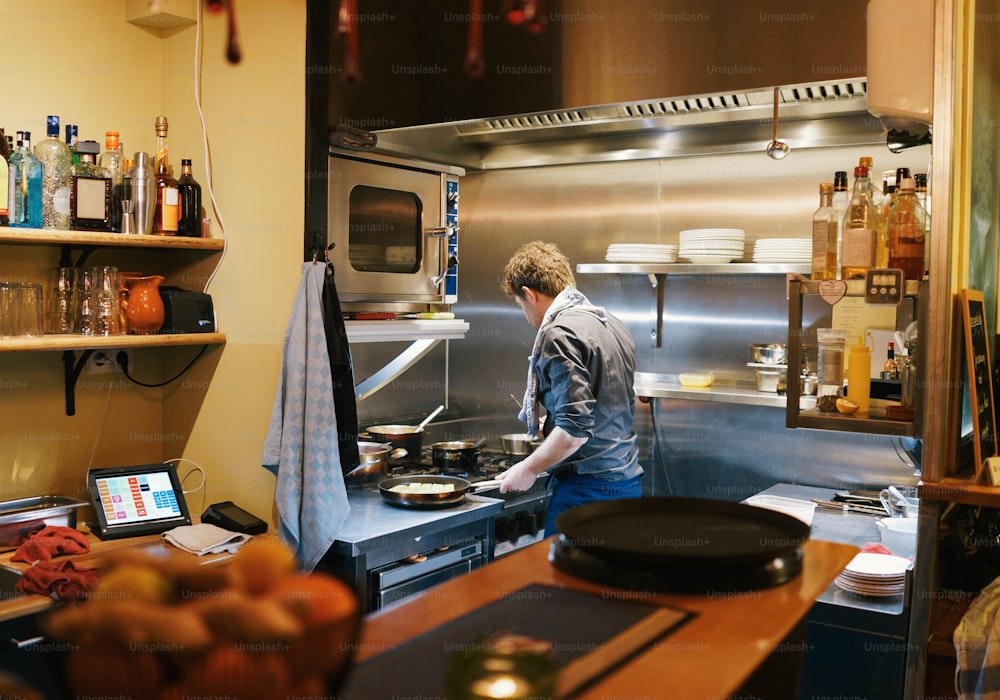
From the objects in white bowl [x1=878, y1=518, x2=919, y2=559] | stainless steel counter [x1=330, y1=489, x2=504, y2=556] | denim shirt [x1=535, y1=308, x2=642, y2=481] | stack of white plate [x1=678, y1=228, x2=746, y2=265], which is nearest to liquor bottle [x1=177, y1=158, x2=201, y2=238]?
stainless steel counter [x1=330, y1=489, x2=504, y2=556]

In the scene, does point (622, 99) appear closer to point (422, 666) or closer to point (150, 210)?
point (150, 210)

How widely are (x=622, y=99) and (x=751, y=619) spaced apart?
6.54ft

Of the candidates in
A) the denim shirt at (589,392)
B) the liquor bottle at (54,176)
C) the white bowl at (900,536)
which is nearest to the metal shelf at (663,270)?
the denim shirt at (589,392)

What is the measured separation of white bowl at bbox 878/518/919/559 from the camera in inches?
108

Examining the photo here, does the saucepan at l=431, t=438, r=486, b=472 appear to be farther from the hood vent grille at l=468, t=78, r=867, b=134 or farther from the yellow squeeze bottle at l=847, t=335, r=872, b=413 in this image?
the yellow squeeze bottle at l=847, t=335, r=872, b=413

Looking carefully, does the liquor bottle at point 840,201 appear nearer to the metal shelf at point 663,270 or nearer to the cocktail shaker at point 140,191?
the metal shelf at point 663,270

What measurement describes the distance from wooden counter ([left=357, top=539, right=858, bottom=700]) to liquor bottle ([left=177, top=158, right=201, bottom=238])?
2126 millimetres

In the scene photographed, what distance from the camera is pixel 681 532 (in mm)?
1353

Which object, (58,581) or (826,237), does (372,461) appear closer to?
(58,581)

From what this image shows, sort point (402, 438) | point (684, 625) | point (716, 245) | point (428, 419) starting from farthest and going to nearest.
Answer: point (428, 419)
point (402, 438)
point (716, 245)
point (684, 625)

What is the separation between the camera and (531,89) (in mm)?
2939

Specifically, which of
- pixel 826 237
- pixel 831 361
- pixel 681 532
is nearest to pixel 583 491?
pixel 831 361

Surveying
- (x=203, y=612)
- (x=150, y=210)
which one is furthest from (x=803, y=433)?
(x=203, y=612)

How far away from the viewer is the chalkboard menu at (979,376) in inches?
86.0
